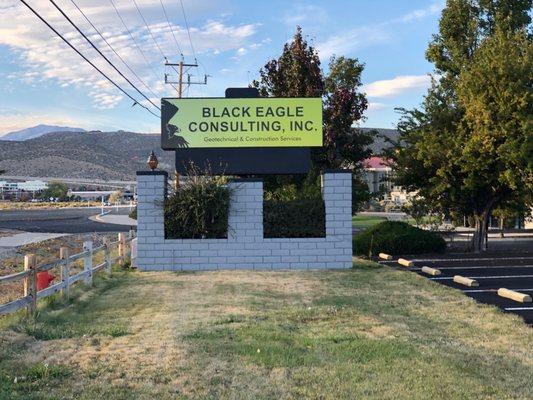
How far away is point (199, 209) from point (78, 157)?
445 ft

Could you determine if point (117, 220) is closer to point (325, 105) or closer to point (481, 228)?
point (325, 105)

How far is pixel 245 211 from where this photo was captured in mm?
18094

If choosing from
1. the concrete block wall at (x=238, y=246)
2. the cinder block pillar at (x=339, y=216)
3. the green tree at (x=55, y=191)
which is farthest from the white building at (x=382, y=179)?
the green tree at (x=55, y=191)

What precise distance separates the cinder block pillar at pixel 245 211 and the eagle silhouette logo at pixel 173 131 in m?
2.24

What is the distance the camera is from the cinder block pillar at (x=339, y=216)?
1805cm

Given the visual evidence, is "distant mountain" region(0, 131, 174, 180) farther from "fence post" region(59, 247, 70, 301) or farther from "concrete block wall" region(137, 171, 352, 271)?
"fence post" region(59, 247, 70, 301)

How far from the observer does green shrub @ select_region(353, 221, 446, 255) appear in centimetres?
2195

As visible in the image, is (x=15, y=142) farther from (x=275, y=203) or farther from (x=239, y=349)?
(x=239, y=349)

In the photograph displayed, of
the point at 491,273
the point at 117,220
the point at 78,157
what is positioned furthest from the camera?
the point at 78,157

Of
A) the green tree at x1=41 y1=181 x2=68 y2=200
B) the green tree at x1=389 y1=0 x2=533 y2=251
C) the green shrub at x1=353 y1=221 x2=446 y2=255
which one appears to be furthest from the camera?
the green tree at x1=41 y1=181 x2=68 y2=200

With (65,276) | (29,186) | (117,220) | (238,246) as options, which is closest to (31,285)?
(65,276)

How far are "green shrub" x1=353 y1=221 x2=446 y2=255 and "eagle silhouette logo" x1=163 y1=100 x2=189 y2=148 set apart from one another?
797 centimetres

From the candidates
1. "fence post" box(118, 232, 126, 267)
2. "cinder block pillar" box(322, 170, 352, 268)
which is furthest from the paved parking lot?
"fence post" box(118, 232, 126, 267)

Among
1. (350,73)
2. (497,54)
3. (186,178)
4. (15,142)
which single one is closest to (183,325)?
(186,178)
